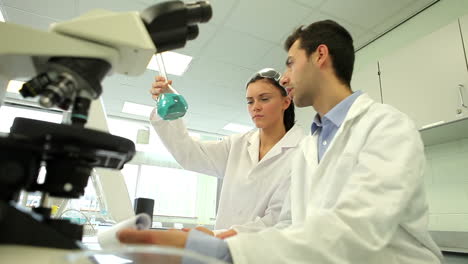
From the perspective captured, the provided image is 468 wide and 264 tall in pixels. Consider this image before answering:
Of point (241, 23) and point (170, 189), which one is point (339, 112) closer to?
point (241, 23)

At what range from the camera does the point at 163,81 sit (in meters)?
1.15

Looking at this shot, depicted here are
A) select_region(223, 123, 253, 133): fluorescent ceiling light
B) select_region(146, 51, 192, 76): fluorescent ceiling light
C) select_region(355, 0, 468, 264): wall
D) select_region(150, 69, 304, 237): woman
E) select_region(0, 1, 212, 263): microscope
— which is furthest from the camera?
select_region(223, 123, 253, 133): fluorescent ceiling light

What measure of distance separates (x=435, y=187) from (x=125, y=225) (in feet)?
7.84

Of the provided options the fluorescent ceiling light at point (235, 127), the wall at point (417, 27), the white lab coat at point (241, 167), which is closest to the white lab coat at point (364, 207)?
the white lab coat at point (241, 167)

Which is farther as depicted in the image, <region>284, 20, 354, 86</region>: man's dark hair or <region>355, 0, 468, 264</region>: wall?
<region>355, 0, 468, 264</region>: wall

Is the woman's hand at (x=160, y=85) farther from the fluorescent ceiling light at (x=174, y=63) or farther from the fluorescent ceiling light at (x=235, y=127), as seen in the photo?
the fluorescent ceiling light at (x=235, y=127)

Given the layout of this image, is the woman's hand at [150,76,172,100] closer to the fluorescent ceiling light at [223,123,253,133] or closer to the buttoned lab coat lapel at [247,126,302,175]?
the buttoned lab coat lapel at [247,126,302,175]

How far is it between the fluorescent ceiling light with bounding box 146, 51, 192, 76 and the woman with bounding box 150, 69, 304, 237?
1.89 meters

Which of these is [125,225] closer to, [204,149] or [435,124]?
[204,149]

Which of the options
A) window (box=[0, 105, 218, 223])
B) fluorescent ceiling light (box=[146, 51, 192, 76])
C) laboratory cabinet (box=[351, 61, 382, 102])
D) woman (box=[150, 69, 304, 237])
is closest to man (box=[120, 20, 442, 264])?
woman (box=[150, 69, 304, 237])

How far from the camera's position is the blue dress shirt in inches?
39.1

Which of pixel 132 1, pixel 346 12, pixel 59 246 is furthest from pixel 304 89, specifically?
pixel 132 1

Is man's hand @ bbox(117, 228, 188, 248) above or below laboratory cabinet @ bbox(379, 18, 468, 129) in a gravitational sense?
below

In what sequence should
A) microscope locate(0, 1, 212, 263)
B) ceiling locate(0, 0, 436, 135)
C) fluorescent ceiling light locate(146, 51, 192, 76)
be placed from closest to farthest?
microscope locate(0, 1, 212, 263) → ceiling locate(0, 0, 436, 135) → fluorescent ceiling light locate(146, 51, 192, 76)
